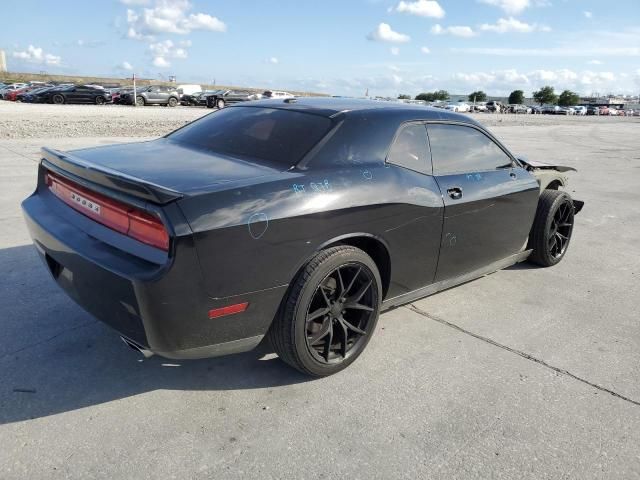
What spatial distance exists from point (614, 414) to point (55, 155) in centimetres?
344

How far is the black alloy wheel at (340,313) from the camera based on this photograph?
2.82 m

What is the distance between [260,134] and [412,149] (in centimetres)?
99

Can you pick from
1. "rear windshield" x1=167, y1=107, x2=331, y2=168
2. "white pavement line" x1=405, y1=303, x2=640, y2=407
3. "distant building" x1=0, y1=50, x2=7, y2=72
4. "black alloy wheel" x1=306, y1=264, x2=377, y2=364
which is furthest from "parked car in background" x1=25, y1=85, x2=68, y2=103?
"distant building" x1=0, y1=50, x2=7, y2=72

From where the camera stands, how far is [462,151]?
3775mm

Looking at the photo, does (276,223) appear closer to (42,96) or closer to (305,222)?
(305,222)

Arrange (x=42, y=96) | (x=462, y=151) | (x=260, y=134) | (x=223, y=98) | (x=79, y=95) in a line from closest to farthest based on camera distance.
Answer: (x=260, y=134) → (x=462, y=151) → (x=42, y=96) → (x=79, y=95) → (x=223, y=98)

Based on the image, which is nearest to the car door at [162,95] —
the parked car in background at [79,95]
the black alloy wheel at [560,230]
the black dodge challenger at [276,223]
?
the parked car in background at [79,95]

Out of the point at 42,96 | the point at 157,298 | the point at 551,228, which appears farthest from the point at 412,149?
the point at 42,96

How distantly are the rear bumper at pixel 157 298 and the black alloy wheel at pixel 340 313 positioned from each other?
316 millimetres

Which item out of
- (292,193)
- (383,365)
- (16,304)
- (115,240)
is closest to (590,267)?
(383,365)

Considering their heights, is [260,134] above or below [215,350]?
above

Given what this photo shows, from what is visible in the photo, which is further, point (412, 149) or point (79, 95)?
point (79, 95)

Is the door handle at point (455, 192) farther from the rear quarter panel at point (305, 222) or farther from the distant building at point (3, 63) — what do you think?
the distant building at point (3, 63)

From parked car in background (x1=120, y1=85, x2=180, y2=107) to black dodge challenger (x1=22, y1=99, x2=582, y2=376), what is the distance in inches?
1412
